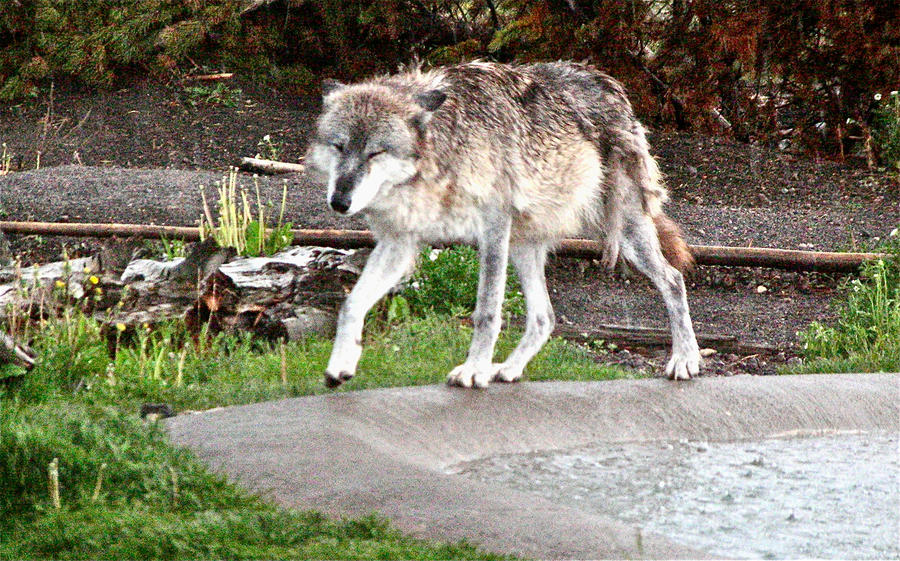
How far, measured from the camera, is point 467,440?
4.89 m

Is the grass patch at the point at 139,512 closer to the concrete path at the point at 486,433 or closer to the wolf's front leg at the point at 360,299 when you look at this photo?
the concrete path at the point at 486,433

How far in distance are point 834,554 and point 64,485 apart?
2.55 metres

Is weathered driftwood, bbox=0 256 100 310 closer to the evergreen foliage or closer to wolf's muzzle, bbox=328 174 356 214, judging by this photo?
wolf's muzzle, bbox=328 174 356 214

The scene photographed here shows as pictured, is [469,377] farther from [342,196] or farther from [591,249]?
[591,249]

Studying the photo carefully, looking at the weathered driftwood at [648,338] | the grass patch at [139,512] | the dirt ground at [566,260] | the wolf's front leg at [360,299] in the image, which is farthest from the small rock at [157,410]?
the dirt ground at [566,260]

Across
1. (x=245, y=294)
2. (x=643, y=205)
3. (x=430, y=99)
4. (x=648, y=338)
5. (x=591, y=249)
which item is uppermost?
(x=430, y=99)

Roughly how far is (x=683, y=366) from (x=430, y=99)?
1.98m

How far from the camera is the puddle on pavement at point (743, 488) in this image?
3707 mm

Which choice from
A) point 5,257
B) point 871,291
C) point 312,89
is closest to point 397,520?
point 871,291

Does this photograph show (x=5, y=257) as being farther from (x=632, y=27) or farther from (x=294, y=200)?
(x=632, y=27)

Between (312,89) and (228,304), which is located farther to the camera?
(312,89)

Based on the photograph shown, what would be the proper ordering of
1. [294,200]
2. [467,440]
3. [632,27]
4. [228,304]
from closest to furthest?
1. [467,440]
2. [228,304]
3. [294,200]
4. [632,27]

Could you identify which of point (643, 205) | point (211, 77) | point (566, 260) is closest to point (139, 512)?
point (643, 205)

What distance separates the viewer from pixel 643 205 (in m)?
6.21
